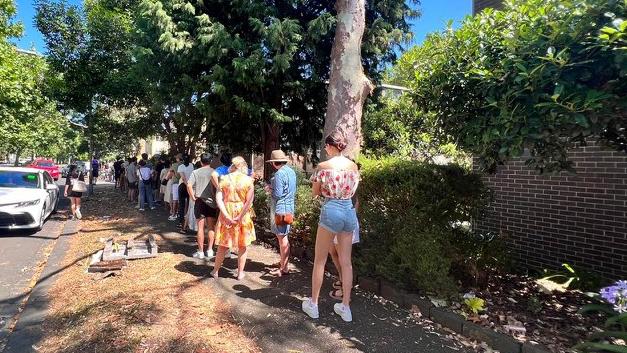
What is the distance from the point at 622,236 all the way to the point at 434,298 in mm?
3126

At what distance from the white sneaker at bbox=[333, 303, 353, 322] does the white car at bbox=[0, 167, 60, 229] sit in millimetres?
7835

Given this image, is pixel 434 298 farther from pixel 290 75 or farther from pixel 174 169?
pixel 174 169

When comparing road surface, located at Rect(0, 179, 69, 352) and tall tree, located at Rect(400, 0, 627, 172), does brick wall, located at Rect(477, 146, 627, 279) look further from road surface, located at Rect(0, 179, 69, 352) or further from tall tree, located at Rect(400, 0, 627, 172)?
road surface, located at Rect(0, 179, 69, 352)

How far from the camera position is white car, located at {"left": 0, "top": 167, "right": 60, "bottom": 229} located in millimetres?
9203

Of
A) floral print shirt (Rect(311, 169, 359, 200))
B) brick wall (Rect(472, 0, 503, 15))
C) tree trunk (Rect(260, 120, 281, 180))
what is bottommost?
floral print shirt (Rect(311, 169, 359, 200))

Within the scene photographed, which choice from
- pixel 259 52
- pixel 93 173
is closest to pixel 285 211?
pixel 259 52

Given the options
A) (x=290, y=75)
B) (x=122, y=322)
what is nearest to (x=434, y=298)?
(x=122, y=322)

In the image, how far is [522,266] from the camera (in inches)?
270

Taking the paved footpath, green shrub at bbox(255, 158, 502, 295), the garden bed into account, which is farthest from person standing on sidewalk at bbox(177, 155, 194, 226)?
the garden bed

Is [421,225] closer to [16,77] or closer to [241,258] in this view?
[241,258]

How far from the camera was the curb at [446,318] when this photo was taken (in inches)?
149

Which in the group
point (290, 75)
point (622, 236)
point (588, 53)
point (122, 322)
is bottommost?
point (122, 322)

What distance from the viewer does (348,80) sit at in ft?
22.0

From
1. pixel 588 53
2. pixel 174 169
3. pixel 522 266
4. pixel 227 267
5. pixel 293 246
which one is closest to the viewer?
pixel 588 53
